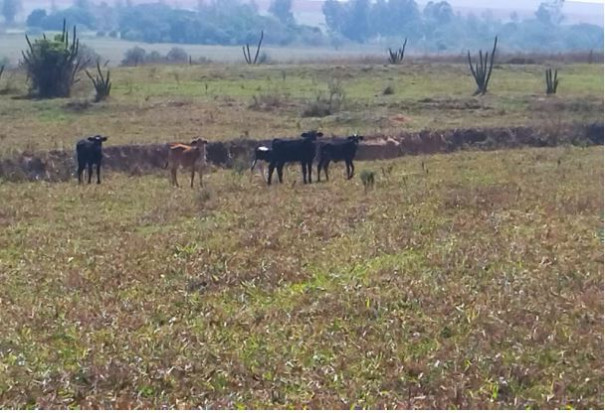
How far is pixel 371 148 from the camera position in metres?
24.6

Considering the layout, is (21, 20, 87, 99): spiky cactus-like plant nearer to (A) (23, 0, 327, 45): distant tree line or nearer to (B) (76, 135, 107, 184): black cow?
(B) (76, 135, 107, 184): black cow

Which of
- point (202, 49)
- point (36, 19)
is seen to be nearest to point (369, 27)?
point (202, 49)

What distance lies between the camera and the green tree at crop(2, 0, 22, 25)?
151 meters

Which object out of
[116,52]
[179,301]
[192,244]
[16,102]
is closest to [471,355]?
→ [179,301]

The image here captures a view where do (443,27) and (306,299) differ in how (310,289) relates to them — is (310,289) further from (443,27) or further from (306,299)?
(443,27)

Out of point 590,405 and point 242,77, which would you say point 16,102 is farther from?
point 590,405

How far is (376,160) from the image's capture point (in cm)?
2405

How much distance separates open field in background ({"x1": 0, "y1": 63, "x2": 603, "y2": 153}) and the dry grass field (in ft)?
12.9

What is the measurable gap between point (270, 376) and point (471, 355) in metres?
1.62

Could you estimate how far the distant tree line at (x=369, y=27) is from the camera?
371 feet

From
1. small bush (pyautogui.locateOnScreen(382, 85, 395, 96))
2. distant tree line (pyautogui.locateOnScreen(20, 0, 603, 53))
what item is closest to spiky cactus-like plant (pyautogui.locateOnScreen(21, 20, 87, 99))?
small bush (pyautogui.locateOnScreen(382, 85, 395, 96))

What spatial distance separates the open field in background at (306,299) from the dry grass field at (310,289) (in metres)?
0.03

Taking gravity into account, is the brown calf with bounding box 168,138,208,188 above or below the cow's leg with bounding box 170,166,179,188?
above

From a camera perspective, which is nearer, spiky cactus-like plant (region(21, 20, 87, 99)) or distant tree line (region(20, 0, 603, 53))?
spiky cactus-like plant (region(21, 20, 87, 99))
